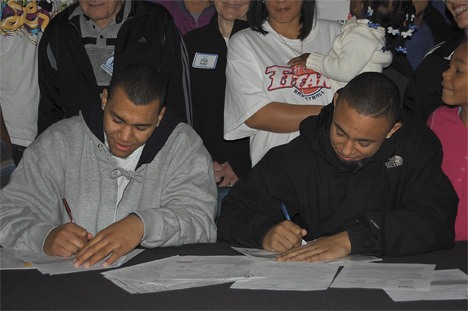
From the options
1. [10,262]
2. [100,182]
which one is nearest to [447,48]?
[100,182]

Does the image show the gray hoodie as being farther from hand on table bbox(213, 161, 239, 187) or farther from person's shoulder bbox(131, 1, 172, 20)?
person's shoulder bbox(131, 1, 172, 20)

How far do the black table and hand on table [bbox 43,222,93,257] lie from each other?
208mm

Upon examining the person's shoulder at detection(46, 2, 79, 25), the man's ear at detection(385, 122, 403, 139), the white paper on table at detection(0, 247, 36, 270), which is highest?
the person's shoulder at detection(46, 2, 79, 25)

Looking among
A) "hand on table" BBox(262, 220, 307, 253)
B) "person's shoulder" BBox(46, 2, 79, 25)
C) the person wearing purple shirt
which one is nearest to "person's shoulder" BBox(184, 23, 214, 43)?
the person wearing purple shirt

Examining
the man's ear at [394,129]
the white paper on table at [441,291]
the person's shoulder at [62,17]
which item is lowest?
the white paper on table at [441,291]

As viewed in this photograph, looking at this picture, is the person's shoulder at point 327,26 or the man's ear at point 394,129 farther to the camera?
the person's shoulder at point 327,26

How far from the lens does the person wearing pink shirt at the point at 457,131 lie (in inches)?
135

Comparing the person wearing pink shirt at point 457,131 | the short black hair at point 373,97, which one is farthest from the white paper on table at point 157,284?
the person wearing pink shirt at point 457,131

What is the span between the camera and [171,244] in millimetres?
3137

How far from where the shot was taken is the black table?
247 centimetres

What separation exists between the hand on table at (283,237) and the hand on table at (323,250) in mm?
43

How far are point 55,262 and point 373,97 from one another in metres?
1.35

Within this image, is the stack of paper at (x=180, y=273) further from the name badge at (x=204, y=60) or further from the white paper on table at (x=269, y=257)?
the name badge at (x=204, y=60)

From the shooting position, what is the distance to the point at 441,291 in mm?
2578
